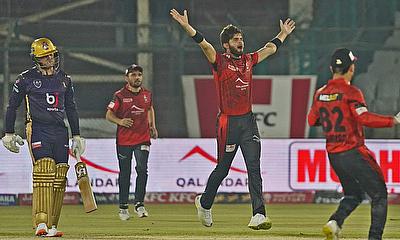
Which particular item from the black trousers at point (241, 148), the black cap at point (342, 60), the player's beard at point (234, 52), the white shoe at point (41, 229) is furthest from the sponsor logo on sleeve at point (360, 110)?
the white shoe at point (41, 229)

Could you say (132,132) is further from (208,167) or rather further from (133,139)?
(208,167)


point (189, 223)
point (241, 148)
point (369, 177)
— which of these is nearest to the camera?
point (369, 177)

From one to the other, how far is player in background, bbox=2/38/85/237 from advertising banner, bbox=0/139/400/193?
6.77 metres

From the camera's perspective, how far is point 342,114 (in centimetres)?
1185

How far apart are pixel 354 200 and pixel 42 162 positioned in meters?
3.36

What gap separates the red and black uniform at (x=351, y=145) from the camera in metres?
11.7

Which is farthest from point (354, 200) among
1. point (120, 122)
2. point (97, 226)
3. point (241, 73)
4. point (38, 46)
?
point (120, 122)

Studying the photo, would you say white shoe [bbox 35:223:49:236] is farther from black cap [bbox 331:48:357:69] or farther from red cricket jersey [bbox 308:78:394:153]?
black cap [bbox 331:48:357:69]

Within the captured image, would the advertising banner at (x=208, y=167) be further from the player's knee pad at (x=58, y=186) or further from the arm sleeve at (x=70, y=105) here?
the player's knee pad at (x=58, y=186)

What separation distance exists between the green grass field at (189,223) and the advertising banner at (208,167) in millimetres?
369

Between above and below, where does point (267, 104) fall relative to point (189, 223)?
above

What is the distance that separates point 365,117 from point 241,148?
8.92 ft

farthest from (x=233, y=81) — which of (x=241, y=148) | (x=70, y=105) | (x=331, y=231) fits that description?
(x=331, y=231)

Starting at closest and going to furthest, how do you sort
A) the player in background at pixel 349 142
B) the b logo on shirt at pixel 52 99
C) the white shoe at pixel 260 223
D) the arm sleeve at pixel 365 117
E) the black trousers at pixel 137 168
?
the arm sleeve at pixel 365 117 → the player in background at pixel 349 142 → the b logo on shirt at pixel 52 99 → the white shoe at pixel 260 223 → the black trousers at pixel 137 168
